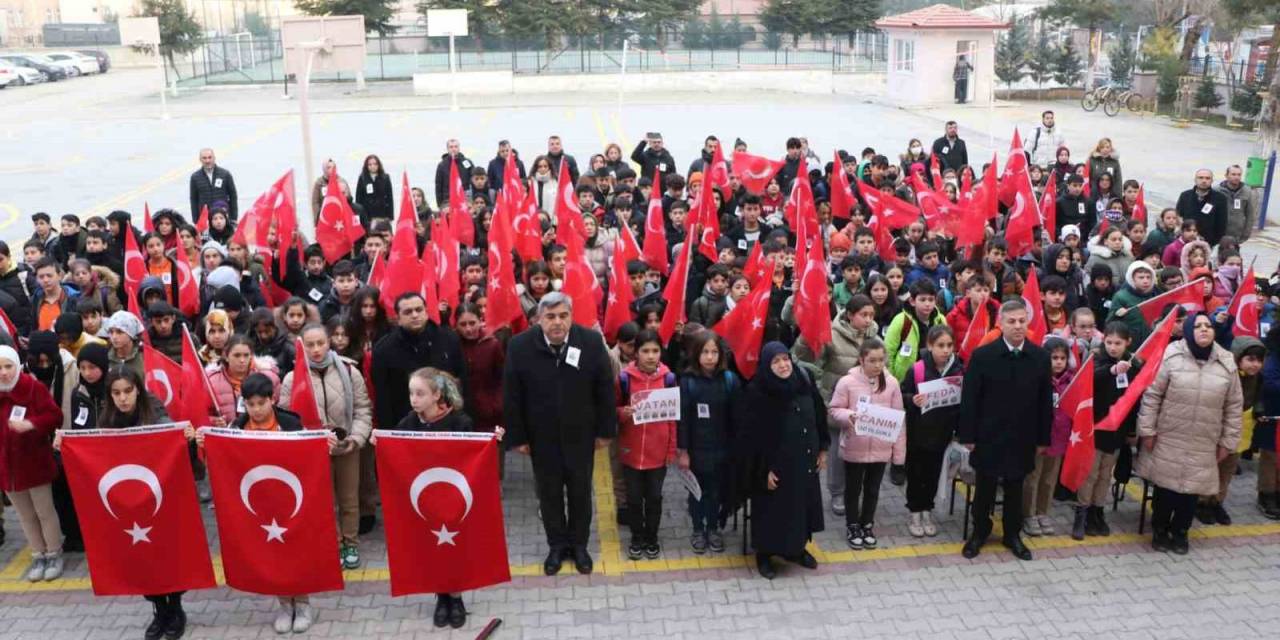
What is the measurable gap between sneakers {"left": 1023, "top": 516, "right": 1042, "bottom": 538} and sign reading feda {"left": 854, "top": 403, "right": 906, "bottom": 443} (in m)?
1.31

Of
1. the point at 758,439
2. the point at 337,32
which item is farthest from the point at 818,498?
the point at 337,32

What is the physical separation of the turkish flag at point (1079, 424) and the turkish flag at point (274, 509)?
4487mm

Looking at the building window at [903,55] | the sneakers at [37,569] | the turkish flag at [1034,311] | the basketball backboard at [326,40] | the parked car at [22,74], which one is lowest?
the sneakers at [37,569]

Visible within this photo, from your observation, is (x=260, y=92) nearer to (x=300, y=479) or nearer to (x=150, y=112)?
(x=150, y=112)

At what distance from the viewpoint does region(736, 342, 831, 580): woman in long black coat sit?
6.30m

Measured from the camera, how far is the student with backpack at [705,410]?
21.8 feet

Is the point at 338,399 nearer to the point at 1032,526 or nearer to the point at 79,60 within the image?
the point at 1032,526

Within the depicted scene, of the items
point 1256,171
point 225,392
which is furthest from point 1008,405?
point 1256,171

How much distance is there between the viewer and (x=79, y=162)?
26.8 m

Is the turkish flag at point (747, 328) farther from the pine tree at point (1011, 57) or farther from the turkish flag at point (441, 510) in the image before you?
the pine tree at point (1011, 57)

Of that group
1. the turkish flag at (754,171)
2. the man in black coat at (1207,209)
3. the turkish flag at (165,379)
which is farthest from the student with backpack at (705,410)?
the man in black coat at (1207,209)

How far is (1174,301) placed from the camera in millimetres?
8445

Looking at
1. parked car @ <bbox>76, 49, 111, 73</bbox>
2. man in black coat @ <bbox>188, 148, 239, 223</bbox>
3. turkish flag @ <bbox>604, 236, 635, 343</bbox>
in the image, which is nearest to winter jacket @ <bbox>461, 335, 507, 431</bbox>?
turkish flag @ <bbox>604, 236, 635, 343</bbox>

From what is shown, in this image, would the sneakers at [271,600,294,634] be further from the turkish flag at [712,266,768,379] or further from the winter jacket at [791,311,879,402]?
the winter jacket at [791,311,879,402]
